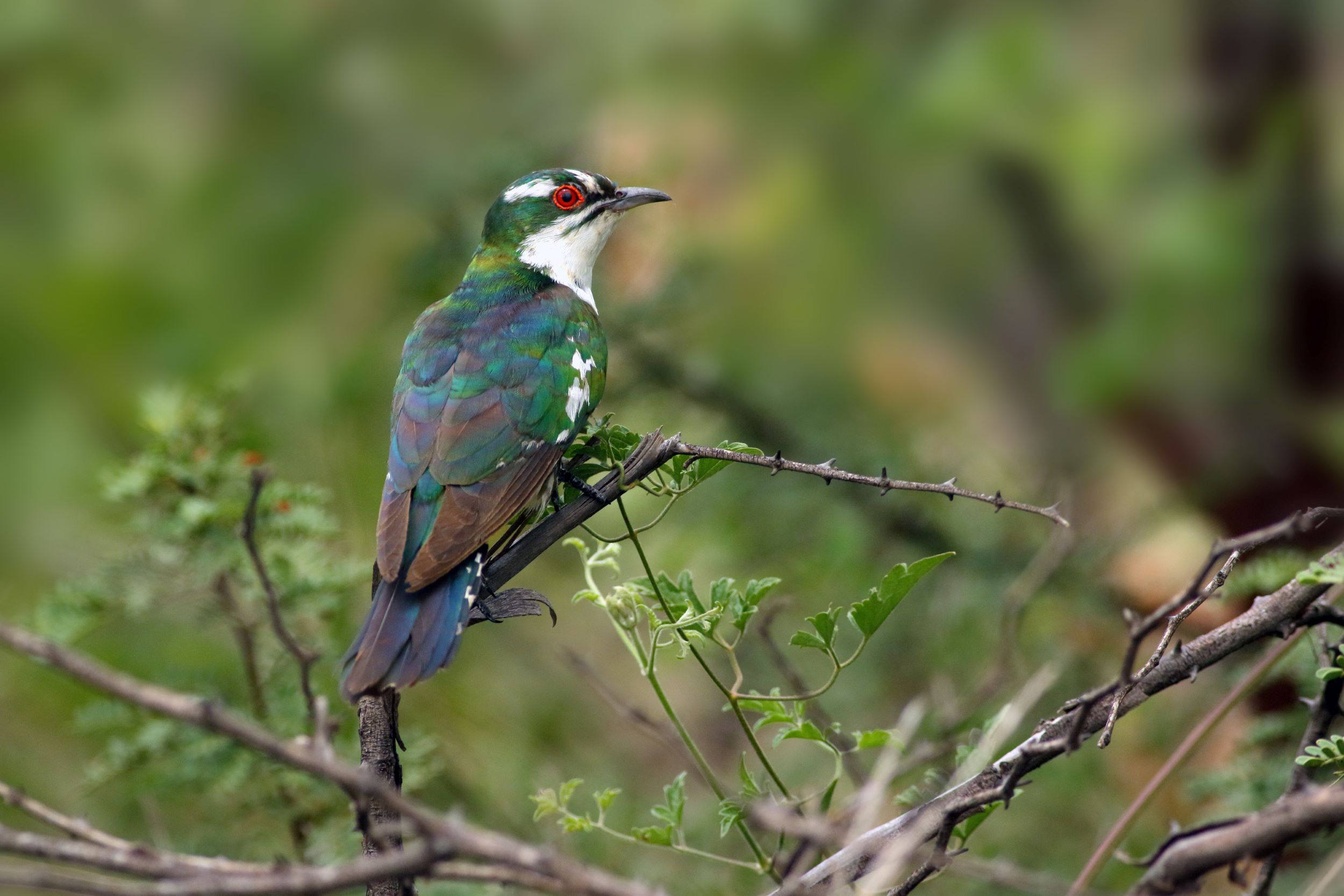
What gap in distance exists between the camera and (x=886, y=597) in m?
1.72

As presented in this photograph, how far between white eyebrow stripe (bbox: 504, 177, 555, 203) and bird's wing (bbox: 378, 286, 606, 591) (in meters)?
0.68

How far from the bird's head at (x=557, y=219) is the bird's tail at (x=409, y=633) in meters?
1.68

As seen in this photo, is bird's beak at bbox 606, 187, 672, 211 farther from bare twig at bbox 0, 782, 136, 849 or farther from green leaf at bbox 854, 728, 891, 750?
bare twig at bbox 0, 782, 136, 849

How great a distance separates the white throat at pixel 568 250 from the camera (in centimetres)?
390

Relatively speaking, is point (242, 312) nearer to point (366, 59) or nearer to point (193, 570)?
point (366, 59)

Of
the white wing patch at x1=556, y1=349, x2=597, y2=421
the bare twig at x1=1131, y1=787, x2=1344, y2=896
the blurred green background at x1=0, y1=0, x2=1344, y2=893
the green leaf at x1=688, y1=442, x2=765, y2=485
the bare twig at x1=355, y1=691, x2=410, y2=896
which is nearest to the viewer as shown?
the bare twig at x1=1131, y1=787, x2=1344, y2=896

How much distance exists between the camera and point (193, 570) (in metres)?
2.76

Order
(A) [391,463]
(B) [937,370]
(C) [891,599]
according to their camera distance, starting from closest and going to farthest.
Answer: (C) [891,599], (A) [391,463], (B) [937,370]

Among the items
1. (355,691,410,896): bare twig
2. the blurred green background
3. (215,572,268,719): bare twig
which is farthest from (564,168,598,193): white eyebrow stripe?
(355,691,410,896): bare twig

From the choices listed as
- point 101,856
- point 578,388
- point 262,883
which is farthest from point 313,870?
point 578,388

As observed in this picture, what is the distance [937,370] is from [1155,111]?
4.77 ft

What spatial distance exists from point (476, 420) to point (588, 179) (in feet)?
4.66

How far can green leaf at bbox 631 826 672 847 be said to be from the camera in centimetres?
167

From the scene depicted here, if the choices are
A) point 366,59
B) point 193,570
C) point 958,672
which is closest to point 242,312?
point 366,59
